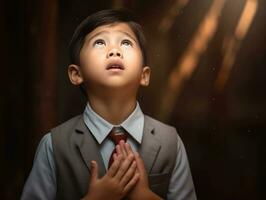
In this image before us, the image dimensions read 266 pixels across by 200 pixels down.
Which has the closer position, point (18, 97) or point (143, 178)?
point (143, 178)

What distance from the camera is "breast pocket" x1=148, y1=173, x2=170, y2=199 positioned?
1214 mm

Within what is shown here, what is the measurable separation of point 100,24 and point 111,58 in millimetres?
121

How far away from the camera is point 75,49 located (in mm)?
1290

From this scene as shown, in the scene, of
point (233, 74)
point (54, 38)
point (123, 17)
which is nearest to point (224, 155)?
point (233, 74)

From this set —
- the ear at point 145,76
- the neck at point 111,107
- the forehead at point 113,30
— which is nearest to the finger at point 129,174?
the neck at point 111,107

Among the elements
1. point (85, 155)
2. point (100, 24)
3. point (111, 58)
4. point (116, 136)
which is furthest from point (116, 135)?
point (100, 24)

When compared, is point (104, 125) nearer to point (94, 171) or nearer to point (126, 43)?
point (94, 171)

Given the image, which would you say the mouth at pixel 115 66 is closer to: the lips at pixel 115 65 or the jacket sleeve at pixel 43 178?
the lips at pixel 115 65

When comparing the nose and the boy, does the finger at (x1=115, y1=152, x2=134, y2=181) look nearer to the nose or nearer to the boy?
the boy

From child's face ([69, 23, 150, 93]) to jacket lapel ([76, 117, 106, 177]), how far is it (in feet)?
0.46

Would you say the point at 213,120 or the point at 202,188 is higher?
the point at 213,120

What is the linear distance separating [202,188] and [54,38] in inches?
25.1

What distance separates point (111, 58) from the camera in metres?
1.21

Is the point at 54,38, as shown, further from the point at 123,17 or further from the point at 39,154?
the point at 39,154
